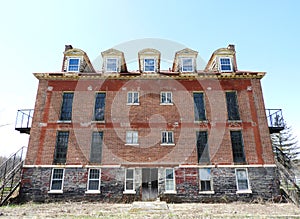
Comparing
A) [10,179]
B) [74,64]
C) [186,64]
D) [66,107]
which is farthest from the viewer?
[186,64]

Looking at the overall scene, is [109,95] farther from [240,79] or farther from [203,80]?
[240,79]

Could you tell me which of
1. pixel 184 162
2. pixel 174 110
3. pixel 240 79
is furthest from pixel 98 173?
pixel 240 79

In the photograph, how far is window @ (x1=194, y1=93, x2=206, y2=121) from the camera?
17.9 metres

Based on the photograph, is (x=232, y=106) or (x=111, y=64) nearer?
(x=232, y=106)

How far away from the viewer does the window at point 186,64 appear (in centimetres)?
1931

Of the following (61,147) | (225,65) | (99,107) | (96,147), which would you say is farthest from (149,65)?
(61,147)

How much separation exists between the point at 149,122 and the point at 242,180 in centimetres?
820

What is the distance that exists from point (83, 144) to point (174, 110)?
7.71 metres

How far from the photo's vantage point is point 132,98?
18359 mm

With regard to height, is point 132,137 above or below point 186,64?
below

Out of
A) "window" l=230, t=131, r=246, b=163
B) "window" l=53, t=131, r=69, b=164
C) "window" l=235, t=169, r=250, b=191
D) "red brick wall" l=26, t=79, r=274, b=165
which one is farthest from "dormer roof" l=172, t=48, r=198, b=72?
"window" l=53, t=131, r=69, b=164

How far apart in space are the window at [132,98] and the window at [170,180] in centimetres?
609

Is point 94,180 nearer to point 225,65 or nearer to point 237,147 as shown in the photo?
point 237,147

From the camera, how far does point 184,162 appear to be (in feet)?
54.0
